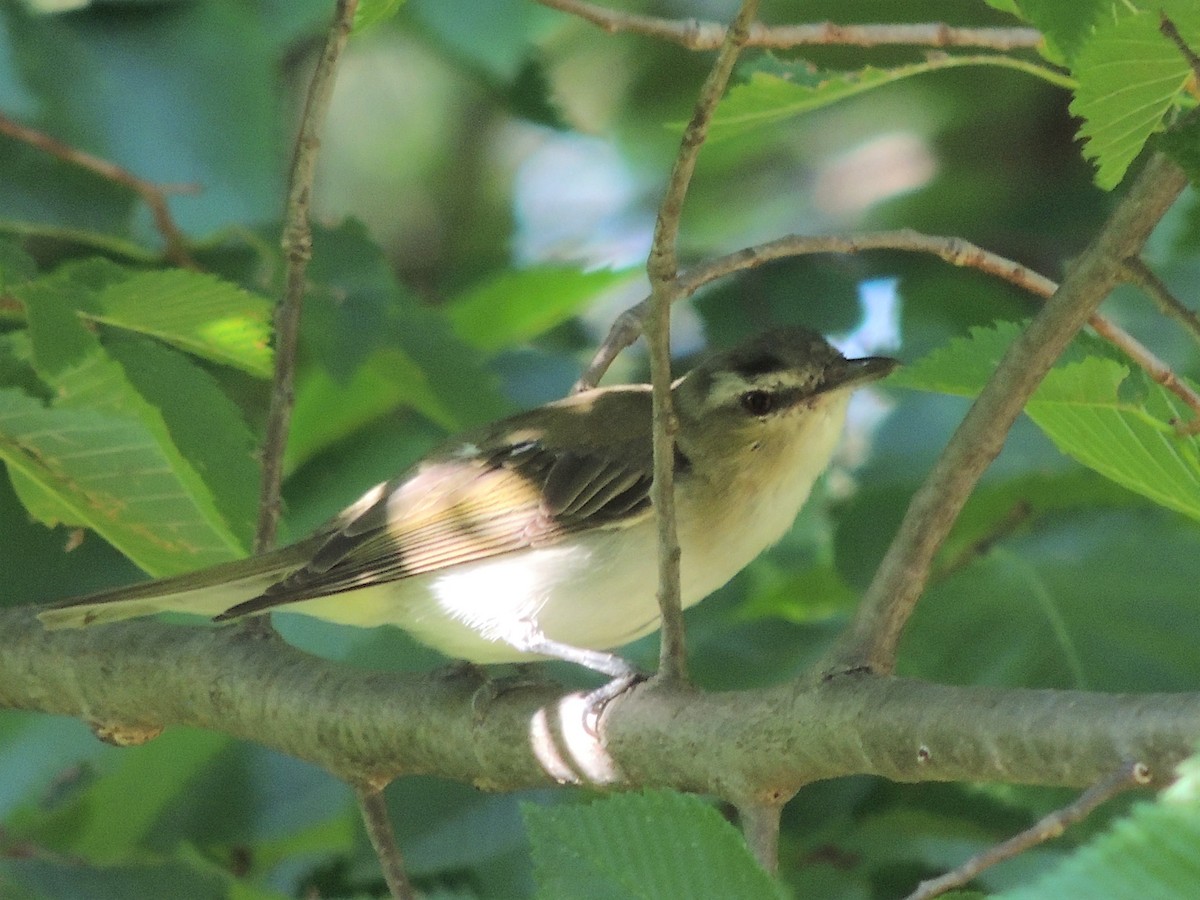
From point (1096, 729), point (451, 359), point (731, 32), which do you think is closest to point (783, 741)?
point (1096, 729)

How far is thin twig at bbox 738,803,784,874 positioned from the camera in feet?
7.23

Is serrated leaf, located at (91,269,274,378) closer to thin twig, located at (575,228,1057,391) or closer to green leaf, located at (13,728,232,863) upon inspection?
thin twig, located at (575,228,1057,391)

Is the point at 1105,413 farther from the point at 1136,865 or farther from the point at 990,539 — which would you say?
the point at 990,539

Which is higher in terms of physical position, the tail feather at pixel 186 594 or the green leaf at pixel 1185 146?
the tail feather at pixel 186 594

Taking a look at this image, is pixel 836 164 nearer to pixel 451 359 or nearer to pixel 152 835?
pixel 451 359

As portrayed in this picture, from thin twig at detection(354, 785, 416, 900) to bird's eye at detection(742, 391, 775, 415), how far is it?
1521mm

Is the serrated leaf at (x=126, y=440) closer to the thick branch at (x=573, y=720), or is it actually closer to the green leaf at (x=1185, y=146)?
the thick branch at (x=573, y=720)

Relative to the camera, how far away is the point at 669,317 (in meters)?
2.31

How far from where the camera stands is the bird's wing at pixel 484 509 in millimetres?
3668

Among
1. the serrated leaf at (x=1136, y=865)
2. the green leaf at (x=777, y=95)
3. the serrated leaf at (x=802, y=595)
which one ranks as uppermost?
the green leaf at (x=777, y=95)

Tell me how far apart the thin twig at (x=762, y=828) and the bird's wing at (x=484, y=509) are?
1523 mm

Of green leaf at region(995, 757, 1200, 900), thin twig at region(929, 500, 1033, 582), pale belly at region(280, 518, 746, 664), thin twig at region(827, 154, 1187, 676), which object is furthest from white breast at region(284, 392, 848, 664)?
green leaf at region(995, 757, 1200, 900)

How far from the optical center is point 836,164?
9.05 m

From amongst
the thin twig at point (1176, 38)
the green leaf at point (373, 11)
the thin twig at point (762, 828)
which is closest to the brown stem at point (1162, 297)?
the thin twig at point (1176, 38)
